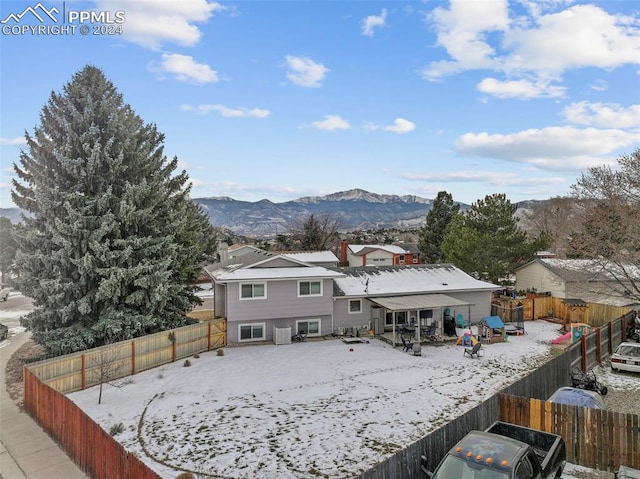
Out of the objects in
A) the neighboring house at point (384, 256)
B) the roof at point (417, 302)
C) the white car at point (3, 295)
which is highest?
the neighboring house at point (384, 256)

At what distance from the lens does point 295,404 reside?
48.0 ft

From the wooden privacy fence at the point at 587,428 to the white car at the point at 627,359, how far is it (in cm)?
Result: 973

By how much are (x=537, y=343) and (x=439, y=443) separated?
59.1 feet

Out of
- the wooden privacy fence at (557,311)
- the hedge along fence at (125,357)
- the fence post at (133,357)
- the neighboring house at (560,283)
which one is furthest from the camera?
the neighboring house at (560,283)

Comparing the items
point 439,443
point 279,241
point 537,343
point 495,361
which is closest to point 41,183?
point 439,443

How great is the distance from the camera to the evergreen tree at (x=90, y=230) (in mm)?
19266

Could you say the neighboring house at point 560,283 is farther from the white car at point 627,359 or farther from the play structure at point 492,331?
the white car at point 627,359

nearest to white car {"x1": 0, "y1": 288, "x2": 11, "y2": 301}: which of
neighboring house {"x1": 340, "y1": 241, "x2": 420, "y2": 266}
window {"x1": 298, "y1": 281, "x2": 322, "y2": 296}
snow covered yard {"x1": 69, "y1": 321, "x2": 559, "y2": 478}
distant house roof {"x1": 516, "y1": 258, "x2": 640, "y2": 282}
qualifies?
snow covered yard {"x1": 69, "y1": 321, "x2": 559, "y2": 478}

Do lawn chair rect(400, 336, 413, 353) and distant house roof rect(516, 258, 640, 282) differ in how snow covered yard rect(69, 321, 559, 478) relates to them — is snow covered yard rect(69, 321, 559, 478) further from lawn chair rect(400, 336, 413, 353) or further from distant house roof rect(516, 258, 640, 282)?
distant house roof rect(516, 258, 640, 282)

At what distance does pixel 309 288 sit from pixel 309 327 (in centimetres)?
240

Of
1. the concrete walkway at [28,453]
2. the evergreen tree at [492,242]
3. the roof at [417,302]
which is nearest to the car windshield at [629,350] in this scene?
the roof at [417,302]

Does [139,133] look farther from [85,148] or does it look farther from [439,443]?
[439,443]

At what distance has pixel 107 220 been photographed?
19984 millimetres

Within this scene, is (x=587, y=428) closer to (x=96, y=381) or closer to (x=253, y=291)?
(x=96, y=381)
